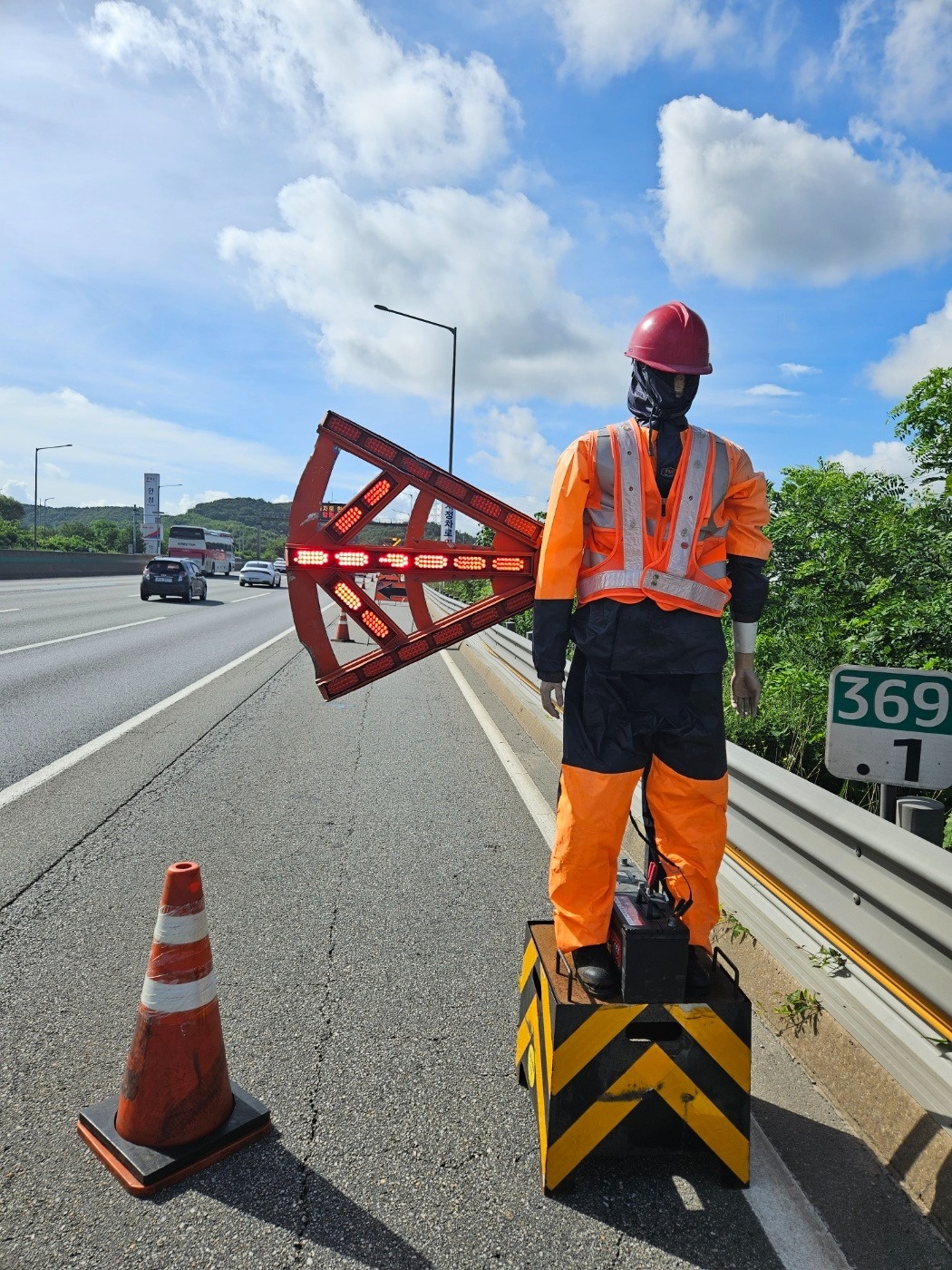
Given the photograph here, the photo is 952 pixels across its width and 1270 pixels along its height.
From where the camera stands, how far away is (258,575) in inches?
2002

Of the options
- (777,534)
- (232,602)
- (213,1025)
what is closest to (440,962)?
(213,1025)

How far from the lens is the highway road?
223 centimetres

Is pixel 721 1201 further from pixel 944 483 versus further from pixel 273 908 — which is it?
pixel 944 483

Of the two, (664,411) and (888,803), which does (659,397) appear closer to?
(664,411)

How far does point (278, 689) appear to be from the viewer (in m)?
11.3

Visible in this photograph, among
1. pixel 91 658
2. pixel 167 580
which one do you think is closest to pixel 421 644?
pixel 91 658

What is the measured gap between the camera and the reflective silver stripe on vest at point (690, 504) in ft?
9.11

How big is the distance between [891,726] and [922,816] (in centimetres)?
32

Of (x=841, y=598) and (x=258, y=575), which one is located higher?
(x=841, y=598)

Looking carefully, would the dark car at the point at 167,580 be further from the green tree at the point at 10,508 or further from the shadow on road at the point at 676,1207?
the green tree at the point at 10,508

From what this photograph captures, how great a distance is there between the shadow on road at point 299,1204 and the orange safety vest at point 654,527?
183cm

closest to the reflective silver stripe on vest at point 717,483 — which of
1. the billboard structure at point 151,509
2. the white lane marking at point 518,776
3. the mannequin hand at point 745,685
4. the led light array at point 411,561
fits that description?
the mannequin hand at point 745,685

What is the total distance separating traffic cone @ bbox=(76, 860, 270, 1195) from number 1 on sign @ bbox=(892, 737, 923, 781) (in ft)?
7.74

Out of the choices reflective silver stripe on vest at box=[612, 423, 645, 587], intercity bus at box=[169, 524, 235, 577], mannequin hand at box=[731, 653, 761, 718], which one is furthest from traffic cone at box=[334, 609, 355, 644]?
intercity bus at box=[169, 524, 235, 577]
